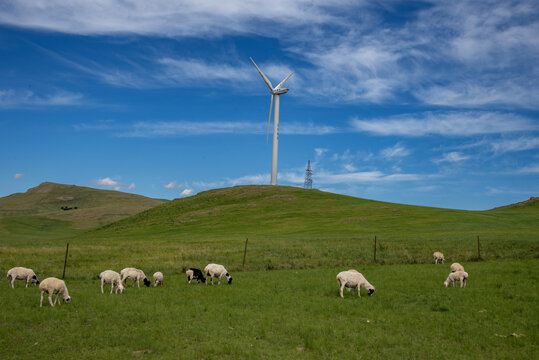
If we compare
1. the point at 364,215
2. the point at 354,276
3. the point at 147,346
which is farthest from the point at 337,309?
the point at 364,215

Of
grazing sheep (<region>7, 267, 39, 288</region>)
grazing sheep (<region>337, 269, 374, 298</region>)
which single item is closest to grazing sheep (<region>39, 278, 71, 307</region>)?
grazing sheep (<region>7, 267, 39, 288</region>)

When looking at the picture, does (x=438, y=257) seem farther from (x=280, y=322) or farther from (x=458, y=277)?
(x=280, y=322)

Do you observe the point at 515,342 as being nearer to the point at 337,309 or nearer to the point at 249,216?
the point at 337,309

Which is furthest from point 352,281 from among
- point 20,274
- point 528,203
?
point 528,203

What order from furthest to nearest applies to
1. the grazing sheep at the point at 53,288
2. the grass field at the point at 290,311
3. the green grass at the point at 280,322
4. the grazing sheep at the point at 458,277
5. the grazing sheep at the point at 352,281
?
1. the grazing sheep at the point at 458,277
2. the grazing sheep at the point at 352,281
3. the grazing sheep at the point at 53,288
4. the grass field at the point at 290,311
5. the green grass at the point at 280,322

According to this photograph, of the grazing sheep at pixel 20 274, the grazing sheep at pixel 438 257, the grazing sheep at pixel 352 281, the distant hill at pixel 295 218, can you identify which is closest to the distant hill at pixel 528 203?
the distant hill at pixel 295 218

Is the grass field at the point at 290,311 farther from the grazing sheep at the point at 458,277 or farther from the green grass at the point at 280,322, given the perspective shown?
the grazing sheep at the point at 458,277

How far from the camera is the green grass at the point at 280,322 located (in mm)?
11547

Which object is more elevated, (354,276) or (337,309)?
(354,276)

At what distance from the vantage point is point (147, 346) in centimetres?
1200

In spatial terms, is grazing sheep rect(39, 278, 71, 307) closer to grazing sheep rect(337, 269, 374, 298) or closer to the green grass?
the green grass

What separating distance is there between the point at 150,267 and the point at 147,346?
18186mm

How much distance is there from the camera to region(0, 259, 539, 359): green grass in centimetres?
1155

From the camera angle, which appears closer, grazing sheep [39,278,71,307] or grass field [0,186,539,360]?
grass field [0,186,539,360]
